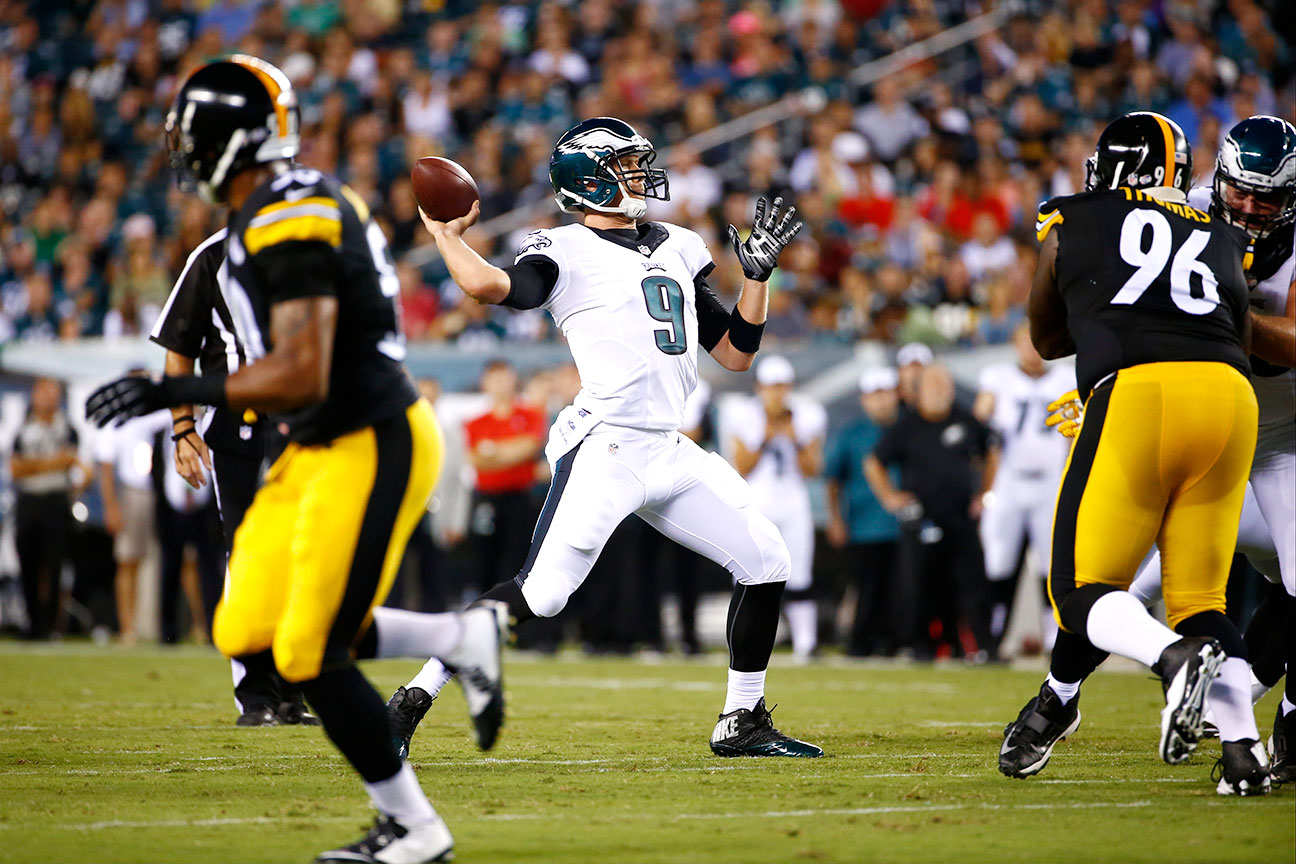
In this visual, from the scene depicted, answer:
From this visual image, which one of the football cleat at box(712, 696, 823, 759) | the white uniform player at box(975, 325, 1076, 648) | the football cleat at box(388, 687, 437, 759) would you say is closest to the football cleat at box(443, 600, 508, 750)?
the football cleat at box(388, 687, 437, 759)

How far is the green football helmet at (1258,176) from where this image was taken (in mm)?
4836

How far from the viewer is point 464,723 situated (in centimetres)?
675

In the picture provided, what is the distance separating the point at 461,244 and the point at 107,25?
15.5 metres

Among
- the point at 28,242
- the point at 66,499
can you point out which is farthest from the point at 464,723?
the point at 28,242

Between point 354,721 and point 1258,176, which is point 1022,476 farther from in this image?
point 354,721

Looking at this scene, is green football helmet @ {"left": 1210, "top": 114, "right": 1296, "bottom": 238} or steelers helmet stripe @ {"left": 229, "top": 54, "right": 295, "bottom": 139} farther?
green football helmet @ {"left": 1210, "top": 114, "right": 1296, "bottom": 238}

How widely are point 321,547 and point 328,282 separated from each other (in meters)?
0.60

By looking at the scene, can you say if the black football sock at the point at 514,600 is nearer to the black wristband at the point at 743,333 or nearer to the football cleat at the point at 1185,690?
the black wristband at the point at 743,333

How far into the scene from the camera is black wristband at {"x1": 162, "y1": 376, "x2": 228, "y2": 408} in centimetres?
360

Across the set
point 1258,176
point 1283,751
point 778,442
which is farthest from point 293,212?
point 778,442

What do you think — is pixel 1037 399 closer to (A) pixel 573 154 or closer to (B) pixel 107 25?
(A) pixel 573 154

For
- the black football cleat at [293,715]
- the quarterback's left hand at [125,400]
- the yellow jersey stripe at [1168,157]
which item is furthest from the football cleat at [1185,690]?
the black football cleat at [293,715]

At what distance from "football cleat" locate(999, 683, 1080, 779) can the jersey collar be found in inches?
80.4

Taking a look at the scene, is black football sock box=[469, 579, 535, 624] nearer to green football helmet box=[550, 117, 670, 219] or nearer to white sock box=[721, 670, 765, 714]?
white sock box=[721, 670, 765, 714]
